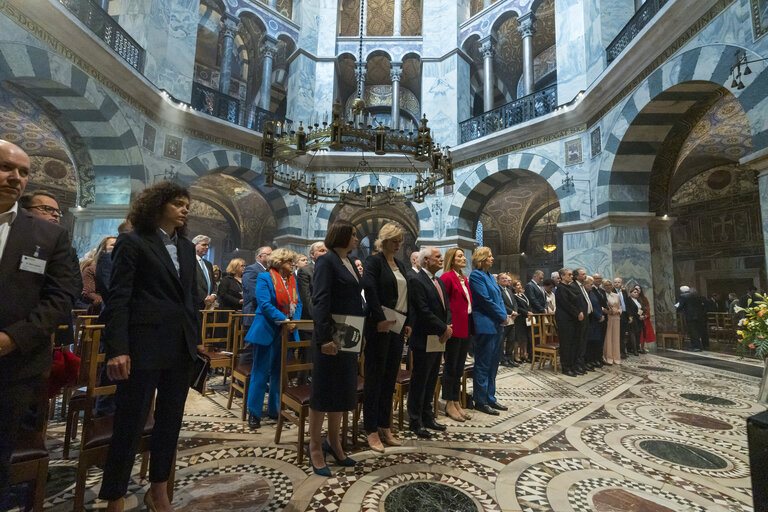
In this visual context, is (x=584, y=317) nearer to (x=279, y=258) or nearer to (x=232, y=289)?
(x=279, y=258)

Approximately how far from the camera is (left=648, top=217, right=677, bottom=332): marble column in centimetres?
812

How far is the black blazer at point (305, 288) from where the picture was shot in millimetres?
4156

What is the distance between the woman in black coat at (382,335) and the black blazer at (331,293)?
0.66 feet

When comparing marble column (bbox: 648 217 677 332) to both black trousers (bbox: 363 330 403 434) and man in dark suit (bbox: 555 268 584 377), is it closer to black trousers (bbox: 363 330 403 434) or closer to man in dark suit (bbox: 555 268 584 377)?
man in dark suit (bbox: 555 268 584 377)

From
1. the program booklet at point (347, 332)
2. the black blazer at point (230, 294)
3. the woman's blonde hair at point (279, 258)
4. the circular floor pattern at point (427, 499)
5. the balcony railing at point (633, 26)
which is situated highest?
the balcony railing at point (633, 26)

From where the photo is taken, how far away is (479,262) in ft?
12.9

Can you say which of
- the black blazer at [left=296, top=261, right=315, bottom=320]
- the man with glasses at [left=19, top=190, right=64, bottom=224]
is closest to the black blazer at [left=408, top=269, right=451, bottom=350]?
the black blazer at [left=296, top=261, right=315, bottom=320]

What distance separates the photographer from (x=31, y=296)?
1.44m

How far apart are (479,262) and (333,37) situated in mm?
11952

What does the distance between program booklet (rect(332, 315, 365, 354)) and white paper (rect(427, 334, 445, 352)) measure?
0.82 meters

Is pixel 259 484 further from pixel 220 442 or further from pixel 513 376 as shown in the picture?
pixel 513 376

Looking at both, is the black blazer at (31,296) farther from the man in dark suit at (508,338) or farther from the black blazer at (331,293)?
the man in dark suit at (508,338)

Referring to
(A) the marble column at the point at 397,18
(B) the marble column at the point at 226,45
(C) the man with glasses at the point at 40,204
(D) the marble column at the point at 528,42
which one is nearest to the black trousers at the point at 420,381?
(C) the man with glasses at the point at 40,204

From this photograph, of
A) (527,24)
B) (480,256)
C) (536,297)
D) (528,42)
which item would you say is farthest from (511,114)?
(480,256)
